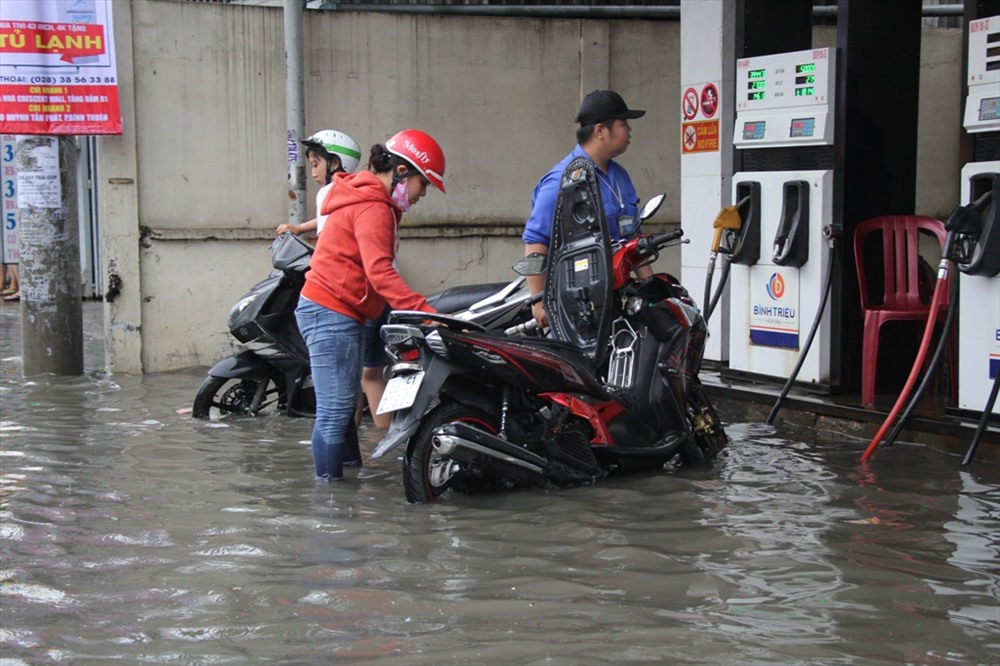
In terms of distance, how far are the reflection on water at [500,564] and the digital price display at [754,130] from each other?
1.98 metres

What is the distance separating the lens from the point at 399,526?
523 cm

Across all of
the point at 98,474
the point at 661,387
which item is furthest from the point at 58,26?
the point at 661,387

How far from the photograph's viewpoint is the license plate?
5.30 metres

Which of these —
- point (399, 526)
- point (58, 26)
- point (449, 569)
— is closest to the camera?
point (449, 569)

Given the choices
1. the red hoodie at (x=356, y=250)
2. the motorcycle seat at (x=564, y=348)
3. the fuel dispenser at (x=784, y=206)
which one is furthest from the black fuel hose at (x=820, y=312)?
the red hoodie at (x=356, y=250)

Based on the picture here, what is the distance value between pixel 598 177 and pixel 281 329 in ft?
7.89

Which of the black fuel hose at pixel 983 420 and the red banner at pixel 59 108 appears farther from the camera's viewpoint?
the red banner at pixel 59 108

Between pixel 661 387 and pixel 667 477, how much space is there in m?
0.43

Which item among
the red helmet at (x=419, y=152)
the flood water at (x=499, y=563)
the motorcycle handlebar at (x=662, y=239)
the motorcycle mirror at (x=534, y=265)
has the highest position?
the red helmet at (x=419, y=152)

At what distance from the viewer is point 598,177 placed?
6168 mm

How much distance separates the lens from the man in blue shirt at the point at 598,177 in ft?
20.1

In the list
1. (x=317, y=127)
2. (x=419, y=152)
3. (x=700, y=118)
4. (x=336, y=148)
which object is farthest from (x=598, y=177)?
(x=317, y=127)

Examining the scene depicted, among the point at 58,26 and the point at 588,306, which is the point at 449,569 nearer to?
the point at 588,306

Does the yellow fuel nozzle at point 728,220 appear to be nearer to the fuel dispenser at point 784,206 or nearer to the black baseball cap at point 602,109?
the fuel dispenser at point 784,206
